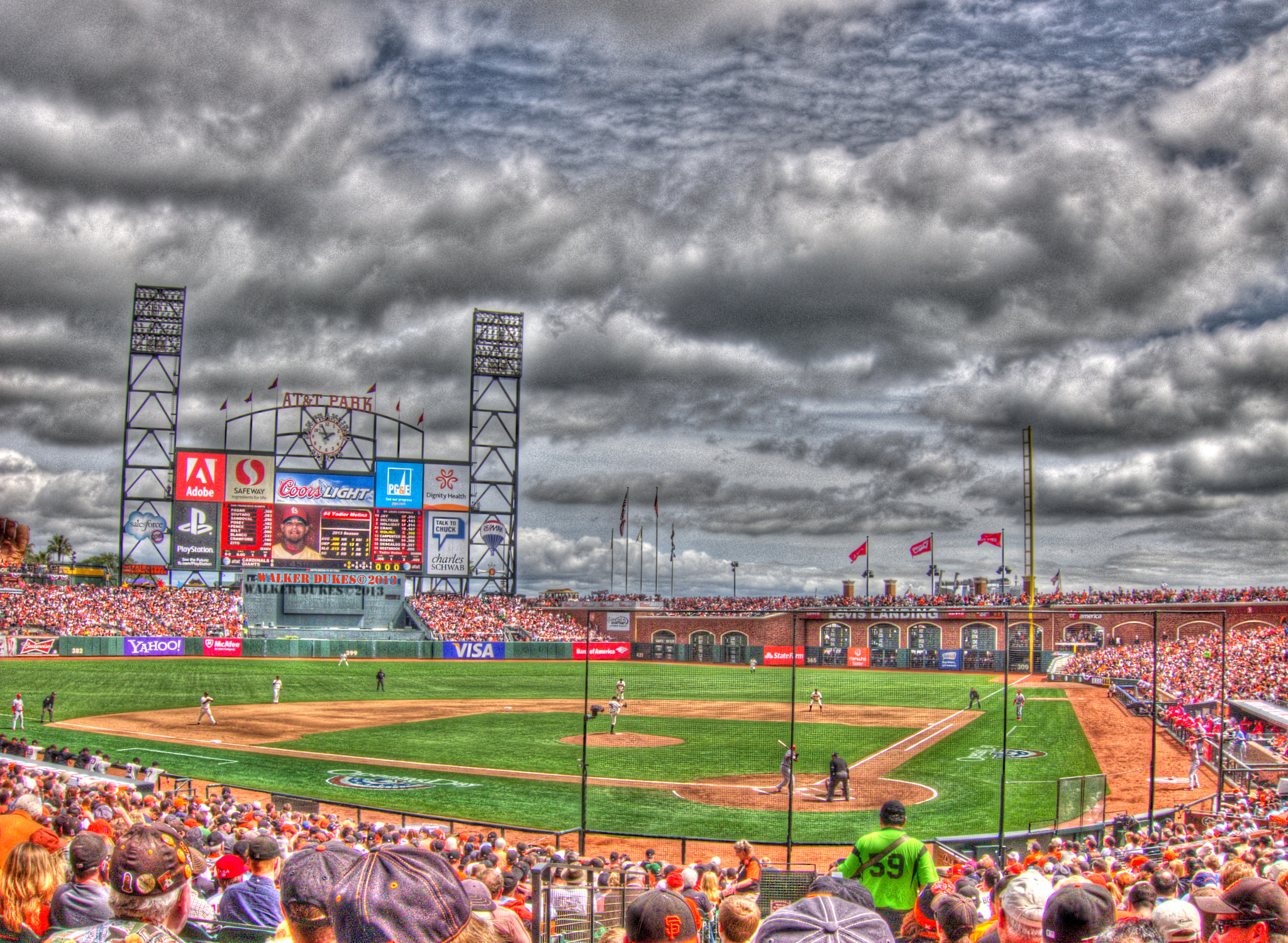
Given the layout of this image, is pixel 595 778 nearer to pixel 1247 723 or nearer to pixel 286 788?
pixel 286 788

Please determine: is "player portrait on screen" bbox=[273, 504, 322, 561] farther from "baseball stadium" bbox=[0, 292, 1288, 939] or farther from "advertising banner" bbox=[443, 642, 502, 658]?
"advertising banner" bbox=[443, 642, 502, 658]

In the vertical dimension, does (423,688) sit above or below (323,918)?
below

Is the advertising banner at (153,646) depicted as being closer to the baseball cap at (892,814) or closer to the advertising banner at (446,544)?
the advertising banner at (446,544)

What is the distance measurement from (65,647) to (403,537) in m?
25.0

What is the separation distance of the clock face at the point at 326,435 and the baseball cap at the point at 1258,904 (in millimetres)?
76113

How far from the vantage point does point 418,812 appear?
22.8 m

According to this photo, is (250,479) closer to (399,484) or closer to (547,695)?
(399,484)

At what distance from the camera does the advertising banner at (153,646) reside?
61906 millimetres

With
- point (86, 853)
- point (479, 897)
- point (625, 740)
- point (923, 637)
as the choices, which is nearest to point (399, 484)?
point (923, 637)

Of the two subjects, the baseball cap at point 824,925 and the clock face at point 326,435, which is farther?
the clock face at point 326,435

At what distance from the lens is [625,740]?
3706cm

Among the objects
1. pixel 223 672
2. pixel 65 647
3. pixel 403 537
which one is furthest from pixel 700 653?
pixel 65 647

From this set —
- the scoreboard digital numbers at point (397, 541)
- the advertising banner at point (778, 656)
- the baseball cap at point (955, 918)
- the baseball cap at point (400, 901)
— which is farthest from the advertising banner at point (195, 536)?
the baseball cap at point (400, 901)

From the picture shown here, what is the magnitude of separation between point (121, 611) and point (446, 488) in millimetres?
24682
